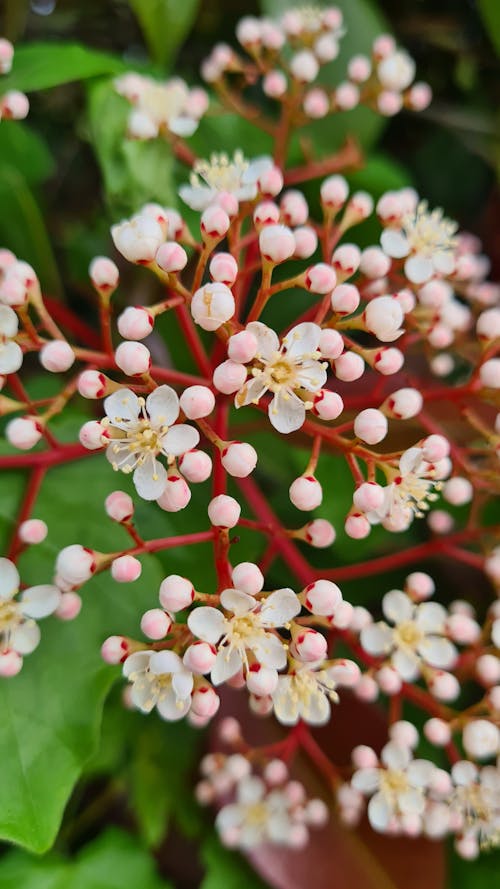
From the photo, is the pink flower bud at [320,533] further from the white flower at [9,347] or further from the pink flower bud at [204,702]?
the white flower at [9,347]

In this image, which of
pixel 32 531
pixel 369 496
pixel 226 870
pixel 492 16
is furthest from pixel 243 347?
pixel 492 16

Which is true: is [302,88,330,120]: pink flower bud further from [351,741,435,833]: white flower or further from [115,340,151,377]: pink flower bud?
[351,741,435,833]: white flower

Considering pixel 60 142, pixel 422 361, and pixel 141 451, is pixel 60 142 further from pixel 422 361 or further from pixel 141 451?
pixel 141 451

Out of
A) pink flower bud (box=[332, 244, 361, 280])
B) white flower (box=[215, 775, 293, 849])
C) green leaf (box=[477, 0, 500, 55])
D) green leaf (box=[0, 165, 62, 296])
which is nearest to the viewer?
pink flower bud (box=[332, 244, 361, 280])

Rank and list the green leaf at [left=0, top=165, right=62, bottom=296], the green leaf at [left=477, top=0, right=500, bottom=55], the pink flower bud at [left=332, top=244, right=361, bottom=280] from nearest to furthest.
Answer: the pink flower bud at [left=332, top=244, right=361, bottom=280] → the green leaf at [left=0, top=165, right=62, bottom=296] → the green leaf at [left=477, top=0, right=500, bottom=55]

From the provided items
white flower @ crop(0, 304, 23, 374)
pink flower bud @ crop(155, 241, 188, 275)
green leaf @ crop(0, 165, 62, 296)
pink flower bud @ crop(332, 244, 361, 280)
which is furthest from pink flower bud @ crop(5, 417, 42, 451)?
green leaf @ crop(0, 165, 62, 296)

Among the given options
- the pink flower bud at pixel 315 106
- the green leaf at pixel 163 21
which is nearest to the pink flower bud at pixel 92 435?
the pink flower bud at pixel 315 106
